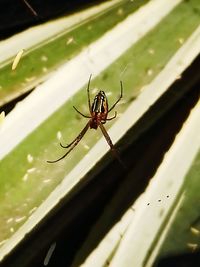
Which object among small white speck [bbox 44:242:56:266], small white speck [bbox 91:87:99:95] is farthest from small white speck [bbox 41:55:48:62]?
small white speck [bbox 44:242:56:266]

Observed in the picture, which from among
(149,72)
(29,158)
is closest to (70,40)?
(149,72)

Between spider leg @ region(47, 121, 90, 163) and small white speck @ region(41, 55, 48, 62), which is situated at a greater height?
small white speck @ region(41, 55, 48, 62)

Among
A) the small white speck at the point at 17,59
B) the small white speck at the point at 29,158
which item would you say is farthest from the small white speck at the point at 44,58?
the small white speck at the point at 29,158

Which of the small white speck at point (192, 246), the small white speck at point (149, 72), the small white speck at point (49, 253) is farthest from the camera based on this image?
the small white speck at point (49, 253)

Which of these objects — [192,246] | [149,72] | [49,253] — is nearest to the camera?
[192,246]

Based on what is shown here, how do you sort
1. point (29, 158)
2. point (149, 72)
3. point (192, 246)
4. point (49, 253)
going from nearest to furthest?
point (192, 246)
point (29, 158)
point (149, 72)
point (49, 253)

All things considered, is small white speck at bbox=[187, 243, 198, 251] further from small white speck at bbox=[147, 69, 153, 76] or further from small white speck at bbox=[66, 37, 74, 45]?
small white speck at bbox=[66, 37, 74, 45]

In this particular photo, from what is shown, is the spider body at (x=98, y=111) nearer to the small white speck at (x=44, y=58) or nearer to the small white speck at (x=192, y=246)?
the small white speck at (x=44, y=58)

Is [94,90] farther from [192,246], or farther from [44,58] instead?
[192,246]

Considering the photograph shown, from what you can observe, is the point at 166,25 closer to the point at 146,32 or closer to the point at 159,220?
the point at 146,32

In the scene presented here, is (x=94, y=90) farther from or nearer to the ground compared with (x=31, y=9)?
nearer to the ground

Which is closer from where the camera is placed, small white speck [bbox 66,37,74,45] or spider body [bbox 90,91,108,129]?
spider body [bbox 90,91,108,129]

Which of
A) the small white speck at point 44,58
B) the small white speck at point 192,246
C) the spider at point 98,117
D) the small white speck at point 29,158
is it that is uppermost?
the small white speck at point 44,58
